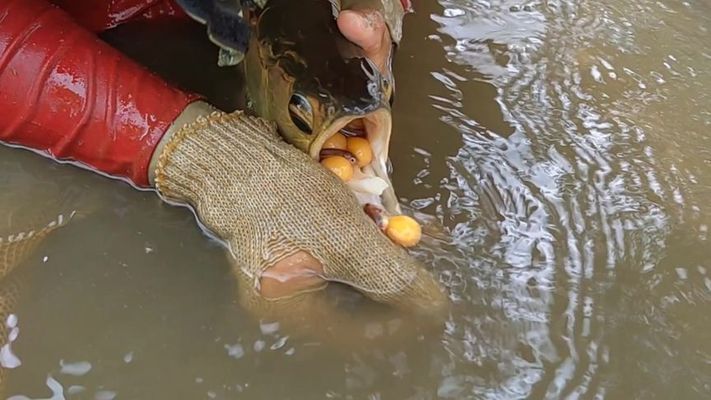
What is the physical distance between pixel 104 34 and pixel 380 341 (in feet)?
2.73

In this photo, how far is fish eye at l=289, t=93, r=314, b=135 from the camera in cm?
131

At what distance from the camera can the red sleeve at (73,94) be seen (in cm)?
134

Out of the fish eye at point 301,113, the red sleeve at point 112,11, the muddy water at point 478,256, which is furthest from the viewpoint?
the red sleeve at point 112,11

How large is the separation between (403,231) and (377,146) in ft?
0.43

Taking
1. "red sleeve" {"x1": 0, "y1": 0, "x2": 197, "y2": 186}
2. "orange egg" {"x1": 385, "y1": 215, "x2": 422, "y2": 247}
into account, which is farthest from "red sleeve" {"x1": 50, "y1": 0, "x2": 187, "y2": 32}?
"orange egg" {"x1": 385, "y1": 215, "x2": 422, "y2": 247}

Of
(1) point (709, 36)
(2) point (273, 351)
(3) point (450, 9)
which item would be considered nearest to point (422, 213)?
(2) point (273, 351)

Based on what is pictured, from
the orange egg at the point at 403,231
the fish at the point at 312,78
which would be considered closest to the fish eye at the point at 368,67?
the fish at the point at 312,78

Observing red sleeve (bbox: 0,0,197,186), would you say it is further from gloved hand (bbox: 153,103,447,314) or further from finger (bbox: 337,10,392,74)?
finger (bbox: 337,10,392,74)

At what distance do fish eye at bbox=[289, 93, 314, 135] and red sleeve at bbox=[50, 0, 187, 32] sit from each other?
0.52 meters

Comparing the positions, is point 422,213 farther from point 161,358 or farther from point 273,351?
point 161,358

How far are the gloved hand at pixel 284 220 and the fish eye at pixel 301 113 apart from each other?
0.12 ft

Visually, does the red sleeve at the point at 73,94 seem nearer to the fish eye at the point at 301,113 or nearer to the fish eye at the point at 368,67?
the fish eye at the point at 301,113

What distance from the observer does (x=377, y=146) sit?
1.35 m

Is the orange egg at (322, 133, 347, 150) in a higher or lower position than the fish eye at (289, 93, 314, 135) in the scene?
lower
